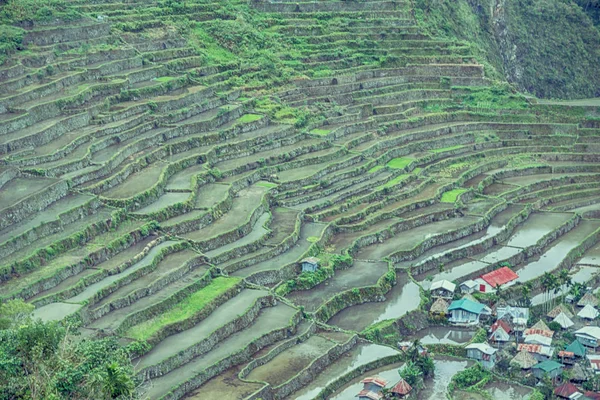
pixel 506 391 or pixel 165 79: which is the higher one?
pixel 165 79

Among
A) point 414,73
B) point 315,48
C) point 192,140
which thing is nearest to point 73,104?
point 192,140

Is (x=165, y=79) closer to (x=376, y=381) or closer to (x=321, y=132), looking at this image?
(x=321, y=132)

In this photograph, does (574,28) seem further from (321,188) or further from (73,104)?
(73,104)

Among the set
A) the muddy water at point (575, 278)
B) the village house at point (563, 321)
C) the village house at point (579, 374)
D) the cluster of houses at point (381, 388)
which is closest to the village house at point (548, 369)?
the village house at point (579, 374)

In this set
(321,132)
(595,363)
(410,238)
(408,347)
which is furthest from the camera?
(321,132)

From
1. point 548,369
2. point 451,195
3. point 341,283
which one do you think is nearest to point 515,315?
point 548,369

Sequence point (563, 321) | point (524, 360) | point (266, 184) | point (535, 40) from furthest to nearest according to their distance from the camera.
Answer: point (535, 40) → point (266, 184) → point (563, 321) → point (524, 360)

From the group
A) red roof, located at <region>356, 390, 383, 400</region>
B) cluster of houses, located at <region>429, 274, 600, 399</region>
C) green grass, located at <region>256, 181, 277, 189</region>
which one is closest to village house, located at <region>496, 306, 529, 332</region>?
cluster of houses, located at <region>429, 274, 600, 399</region>
